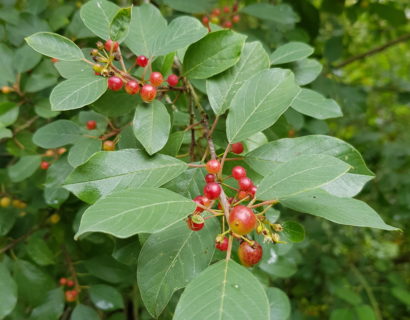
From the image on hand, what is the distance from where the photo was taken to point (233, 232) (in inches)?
27.0

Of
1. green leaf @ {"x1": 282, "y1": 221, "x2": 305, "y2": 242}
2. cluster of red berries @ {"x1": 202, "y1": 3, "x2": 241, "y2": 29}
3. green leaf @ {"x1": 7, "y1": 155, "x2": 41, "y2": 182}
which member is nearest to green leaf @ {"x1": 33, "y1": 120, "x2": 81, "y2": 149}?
green leaf @ {"x1": 7, "y1": 155, "x2": 41, "y2": 182}

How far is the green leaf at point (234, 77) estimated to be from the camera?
0.98m

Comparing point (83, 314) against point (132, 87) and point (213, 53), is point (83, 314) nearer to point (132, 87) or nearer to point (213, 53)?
point (132, 87)

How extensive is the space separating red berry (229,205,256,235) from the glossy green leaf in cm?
27

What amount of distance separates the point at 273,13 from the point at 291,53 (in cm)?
75

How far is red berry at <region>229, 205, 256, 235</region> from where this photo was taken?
2.14 ft

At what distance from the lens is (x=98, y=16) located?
958 millimetres

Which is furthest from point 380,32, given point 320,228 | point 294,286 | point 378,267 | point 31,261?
point 31,261

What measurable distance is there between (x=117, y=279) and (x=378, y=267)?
2465 millimetres

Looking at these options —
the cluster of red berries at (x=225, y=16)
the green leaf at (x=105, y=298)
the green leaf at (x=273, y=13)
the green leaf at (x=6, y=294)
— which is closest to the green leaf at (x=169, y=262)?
the green leaf at (x=6, y=294)

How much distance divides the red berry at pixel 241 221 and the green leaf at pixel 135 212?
0.08 metres

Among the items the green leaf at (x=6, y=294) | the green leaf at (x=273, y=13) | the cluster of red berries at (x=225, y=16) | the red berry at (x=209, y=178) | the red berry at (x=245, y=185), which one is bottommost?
the green leaf at (x=6, y=294)

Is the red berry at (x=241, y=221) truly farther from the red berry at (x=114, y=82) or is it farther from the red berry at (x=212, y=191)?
the red berry at (x=114, y=82)

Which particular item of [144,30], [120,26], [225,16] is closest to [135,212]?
[120,26]
